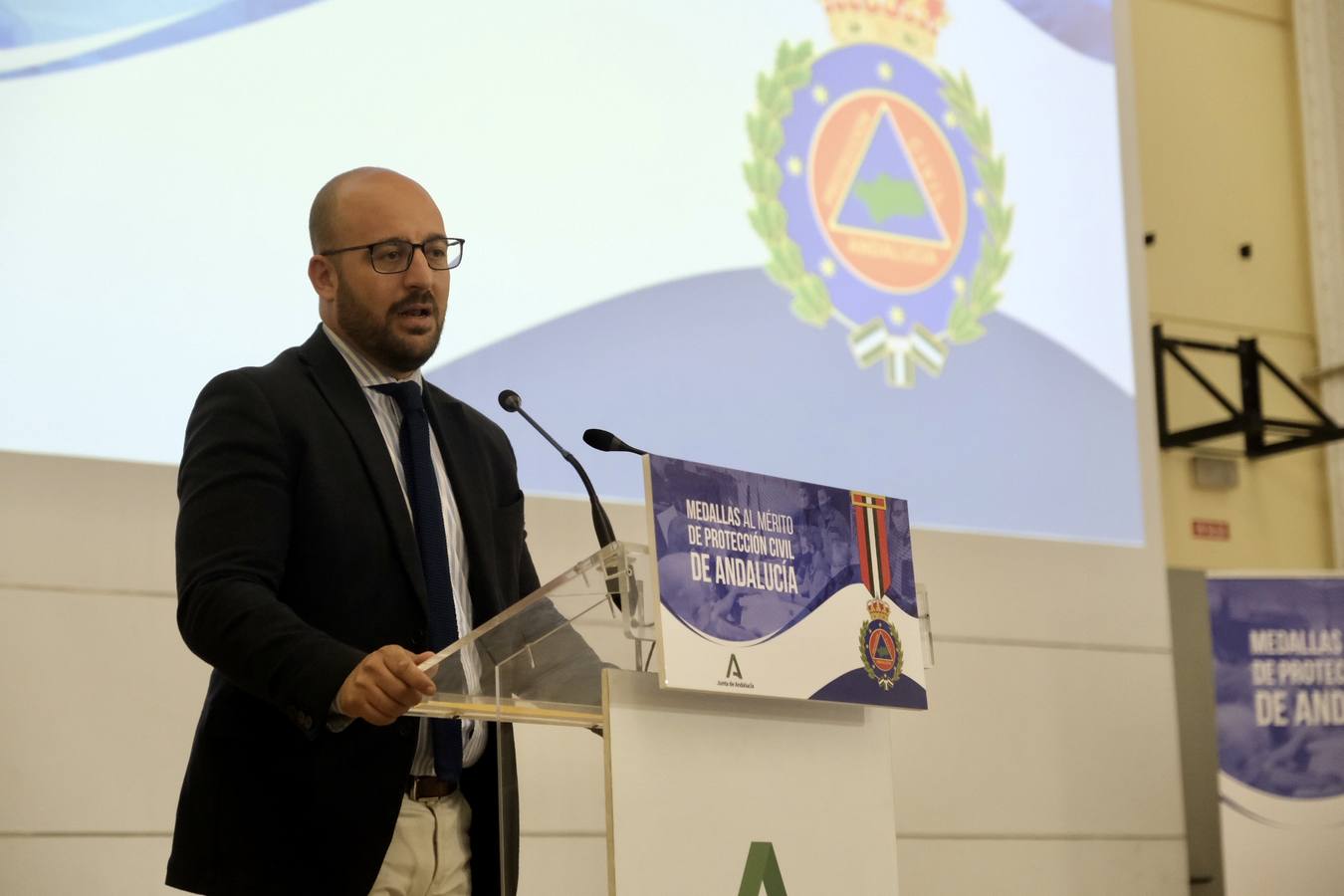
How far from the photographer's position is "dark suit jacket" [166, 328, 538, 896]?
1704 millimetres

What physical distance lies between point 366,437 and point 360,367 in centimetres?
14

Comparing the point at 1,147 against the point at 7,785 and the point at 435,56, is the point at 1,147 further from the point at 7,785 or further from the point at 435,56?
the point at 7,785

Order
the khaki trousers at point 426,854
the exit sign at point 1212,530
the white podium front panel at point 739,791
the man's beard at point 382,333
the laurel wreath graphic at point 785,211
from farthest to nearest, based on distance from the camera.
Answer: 1. the exit sign at point 1212,530
2. the laurel wreath graphic at point 785,211
3. the man's beard at point 382,333
4. the khaki trousers at point 426,854
5. the white podium front panel at point 739,791

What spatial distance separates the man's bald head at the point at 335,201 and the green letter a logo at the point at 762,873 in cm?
91

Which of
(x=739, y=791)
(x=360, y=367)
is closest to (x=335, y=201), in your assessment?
(x=360, y=367)

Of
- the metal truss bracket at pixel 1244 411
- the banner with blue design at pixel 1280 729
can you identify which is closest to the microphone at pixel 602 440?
the banner with blue design at pixel 1280 729

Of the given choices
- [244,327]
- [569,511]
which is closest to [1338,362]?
[569,511]

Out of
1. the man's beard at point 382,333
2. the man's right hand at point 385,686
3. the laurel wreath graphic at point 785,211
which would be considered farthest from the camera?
the laurel wreath graphic at point 785,211

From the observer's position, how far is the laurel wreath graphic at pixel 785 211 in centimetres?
409

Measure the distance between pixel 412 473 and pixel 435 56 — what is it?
1.92 metres

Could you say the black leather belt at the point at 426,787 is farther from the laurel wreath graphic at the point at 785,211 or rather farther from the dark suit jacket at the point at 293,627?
the laurel wreath graphic at the point at 785,211

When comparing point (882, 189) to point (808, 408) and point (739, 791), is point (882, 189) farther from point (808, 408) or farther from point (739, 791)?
point (739, 791)

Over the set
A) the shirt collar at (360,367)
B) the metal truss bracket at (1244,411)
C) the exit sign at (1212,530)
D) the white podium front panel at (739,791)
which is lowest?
the white podium front panel at (739,791)

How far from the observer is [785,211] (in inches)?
162
